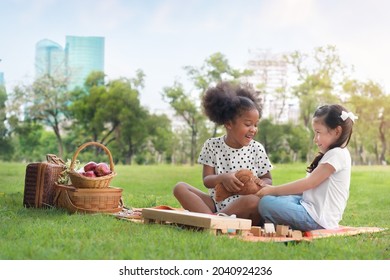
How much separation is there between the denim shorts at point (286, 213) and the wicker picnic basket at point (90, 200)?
1045mm

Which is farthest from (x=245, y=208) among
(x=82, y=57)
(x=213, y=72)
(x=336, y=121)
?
(x=82, y=57)

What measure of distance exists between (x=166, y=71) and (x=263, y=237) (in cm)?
621

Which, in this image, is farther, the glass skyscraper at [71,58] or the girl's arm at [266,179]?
the glass skyscraper at [71,58]

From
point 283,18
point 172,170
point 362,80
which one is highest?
point 283,18

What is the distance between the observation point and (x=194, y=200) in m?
3.29

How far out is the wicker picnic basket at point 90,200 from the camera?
3637mm

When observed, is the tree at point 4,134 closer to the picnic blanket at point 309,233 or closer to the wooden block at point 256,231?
the picnic blanket at point 309,233

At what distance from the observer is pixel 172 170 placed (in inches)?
350

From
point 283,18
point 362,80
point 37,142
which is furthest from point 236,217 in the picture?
point 37,142

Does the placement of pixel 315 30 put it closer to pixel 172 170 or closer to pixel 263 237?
pixel 172 170

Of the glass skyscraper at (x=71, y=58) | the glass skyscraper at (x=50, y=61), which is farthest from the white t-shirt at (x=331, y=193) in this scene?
the glass skyscraper at (x=50, y=61)

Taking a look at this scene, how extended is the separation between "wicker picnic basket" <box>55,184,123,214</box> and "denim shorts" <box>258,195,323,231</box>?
105 cm

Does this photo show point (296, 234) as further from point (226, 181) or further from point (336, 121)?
point (336, 121)

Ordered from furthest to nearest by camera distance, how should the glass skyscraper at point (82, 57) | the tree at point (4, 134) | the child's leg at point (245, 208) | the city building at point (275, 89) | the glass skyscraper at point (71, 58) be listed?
the city building at point (275, 89) → the glass skyscraper at point (71, 58) → the glass skyscraper at point (82, 57) → the tree at point (4, 134) → the child's leg at point (245, 208)
